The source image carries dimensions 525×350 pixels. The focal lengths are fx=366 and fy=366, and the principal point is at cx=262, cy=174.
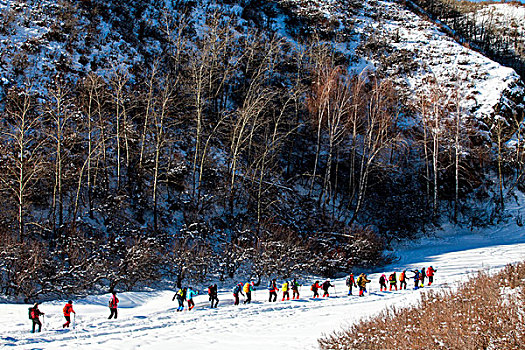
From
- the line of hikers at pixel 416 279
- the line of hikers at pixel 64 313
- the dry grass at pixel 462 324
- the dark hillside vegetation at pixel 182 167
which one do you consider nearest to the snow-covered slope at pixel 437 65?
the dark hillside vegetation at pixel 182 167

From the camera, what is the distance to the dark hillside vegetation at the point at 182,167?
2014 centimetres

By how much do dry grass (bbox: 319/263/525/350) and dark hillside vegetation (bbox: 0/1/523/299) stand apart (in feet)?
43.9

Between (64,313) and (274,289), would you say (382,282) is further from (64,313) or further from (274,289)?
(64,313)

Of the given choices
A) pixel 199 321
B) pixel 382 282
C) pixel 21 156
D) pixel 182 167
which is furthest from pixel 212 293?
pixel 182 167

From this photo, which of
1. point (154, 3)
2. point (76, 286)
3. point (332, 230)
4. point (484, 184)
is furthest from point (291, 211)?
point (154, 3)

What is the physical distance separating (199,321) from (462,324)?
9353 millimetres

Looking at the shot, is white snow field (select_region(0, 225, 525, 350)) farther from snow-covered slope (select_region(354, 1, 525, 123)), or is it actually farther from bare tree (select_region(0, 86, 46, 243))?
snow-covered slope (select_region(354, 1, 525, 123))

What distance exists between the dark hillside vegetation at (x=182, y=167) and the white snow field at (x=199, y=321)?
2580 mm

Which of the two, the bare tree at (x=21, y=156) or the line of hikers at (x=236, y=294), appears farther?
the bare tree at (x=21, y=156)

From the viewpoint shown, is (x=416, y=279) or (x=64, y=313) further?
(x=416, y=279)

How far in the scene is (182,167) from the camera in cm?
2794

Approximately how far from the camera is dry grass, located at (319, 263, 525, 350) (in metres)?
6.46

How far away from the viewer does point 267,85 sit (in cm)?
4134

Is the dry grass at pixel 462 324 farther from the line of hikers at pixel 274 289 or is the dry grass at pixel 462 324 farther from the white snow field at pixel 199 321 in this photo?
the line of hikers at pixel 274 289
